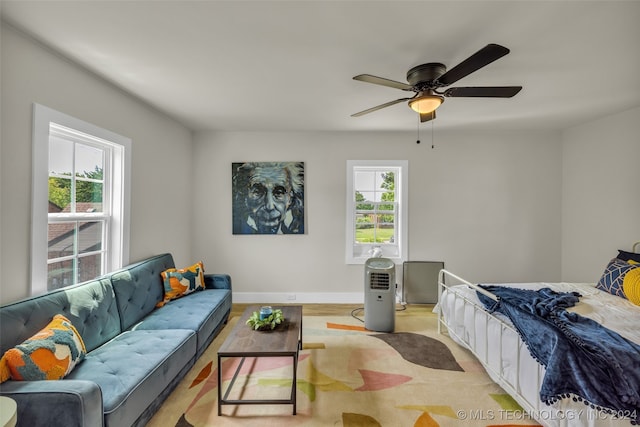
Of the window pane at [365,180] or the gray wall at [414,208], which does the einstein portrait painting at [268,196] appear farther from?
the window pane at [365,180]

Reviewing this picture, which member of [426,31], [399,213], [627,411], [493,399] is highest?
[426,31]

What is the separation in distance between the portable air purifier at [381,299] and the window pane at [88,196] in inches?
112

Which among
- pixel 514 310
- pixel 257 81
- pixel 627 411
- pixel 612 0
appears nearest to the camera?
pixel 627 411

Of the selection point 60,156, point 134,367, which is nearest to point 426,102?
point 134,367

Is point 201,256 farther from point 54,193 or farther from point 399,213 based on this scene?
point 399,213

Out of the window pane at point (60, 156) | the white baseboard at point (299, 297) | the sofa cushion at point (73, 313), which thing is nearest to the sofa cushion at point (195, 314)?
the sofa cushion at point (73, 313)

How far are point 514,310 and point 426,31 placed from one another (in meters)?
1.99

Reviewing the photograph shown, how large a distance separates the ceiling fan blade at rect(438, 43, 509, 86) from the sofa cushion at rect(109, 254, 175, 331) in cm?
301

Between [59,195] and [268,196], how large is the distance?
7.60 ft

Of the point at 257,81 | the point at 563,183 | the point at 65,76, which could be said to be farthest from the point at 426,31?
the point at 563,183

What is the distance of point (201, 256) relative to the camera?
Answer: 163 inches

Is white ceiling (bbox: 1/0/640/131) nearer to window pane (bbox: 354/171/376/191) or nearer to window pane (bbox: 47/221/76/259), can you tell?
window pane (bbox: 47/221/76/259)

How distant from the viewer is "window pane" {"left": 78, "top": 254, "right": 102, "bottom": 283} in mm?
2383

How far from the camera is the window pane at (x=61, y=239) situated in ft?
6.88
